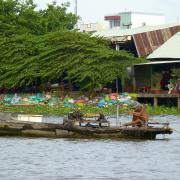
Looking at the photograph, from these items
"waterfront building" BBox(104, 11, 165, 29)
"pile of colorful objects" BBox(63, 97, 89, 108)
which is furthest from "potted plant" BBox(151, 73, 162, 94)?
"waterfront building" BBox(104, 11, 165, 29)

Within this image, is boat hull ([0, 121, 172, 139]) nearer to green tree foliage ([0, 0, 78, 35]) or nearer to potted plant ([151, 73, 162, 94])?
potted plant ([151, 73, 162, 94])

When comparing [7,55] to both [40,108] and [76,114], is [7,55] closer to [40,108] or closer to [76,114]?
[40,108]

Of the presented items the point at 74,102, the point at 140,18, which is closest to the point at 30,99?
the point at 74,102

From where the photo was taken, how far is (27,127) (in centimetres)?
2656

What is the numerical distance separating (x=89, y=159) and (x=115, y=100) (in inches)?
871

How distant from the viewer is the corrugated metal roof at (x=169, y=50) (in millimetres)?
45906

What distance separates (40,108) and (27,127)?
56.8 feet

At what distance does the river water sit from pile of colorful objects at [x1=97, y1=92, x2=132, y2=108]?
1575 cm

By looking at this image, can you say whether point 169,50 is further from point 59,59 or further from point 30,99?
point 30,99

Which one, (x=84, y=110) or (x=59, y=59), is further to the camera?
(x=59, y=59)

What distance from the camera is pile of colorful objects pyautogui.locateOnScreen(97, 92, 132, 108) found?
4387 centimetres

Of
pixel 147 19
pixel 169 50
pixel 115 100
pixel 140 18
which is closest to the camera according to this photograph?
pixel 115 100

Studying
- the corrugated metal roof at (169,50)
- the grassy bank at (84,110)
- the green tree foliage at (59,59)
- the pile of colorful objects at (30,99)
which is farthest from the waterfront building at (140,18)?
the grassy bank at (84,110)

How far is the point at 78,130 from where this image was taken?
2606 cm
